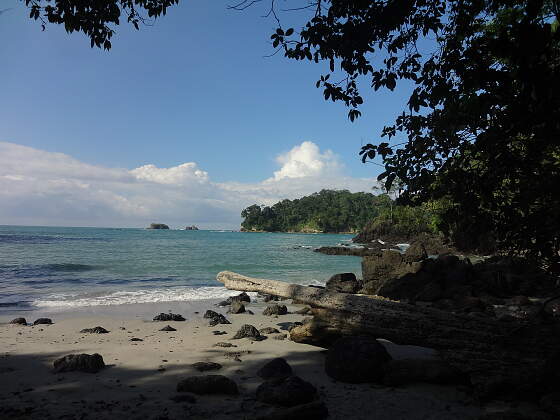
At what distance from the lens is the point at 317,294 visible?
20.0 ft

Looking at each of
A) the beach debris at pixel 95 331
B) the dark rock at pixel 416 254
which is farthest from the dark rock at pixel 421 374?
the dark rock at pixel 416 254

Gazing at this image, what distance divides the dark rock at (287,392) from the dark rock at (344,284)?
1070cm

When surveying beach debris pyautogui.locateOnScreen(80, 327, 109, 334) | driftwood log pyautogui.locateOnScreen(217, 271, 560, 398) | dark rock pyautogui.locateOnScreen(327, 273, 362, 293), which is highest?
driftwood log pyautogui.locateOnScreen(217, 271, 560, 398)

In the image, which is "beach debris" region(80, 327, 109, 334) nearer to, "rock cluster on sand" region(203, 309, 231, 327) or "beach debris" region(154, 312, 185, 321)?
"beach debris" region(154, 312, 185, 321)

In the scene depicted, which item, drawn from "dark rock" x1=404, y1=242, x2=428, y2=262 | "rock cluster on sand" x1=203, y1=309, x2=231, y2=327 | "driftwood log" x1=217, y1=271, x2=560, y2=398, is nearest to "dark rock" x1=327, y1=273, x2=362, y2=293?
"dark rock" x1=404, y1=242, x2=428, y2=262

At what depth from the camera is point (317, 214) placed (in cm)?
14912

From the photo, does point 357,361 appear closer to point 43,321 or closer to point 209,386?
point 209,386

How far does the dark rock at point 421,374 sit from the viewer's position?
447 cm

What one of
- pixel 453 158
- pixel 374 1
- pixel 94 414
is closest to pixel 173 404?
pixel 94 414

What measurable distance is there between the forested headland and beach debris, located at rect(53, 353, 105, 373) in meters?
139

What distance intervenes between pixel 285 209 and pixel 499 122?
157869 mm

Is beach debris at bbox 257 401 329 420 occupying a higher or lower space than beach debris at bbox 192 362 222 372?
higher

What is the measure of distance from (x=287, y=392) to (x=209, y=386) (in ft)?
3.22

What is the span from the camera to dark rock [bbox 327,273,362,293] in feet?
49.1
